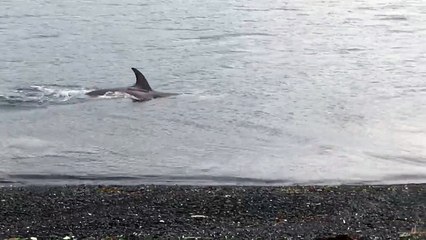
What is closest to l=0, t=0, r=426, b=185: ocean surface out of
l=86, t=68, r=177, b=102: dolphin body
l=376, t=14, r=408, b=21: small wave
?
l=376, t=14, r=408, b=21: small wave

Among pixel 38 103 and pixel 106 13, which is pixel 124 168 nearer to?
pixel 38 103

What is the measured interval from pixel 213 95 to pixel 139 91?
2.44 metres

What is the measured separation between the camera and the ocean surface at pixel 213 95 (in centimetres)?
1991

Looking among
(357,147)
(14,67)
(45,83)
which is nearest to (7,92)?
(45,83)

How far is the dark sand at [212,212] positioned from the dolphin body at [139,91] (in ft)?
33.3

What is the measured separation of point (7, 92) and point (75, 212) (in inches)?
529

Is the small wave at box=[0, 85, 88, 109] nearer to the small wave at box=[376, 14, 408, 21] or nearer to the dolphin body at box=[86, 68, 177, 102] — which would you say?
the dolphin body at box=[86, 68, 177, 102]

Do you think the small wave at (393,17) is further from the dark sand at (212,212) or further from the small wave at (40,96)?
the dark sand at (212,212)

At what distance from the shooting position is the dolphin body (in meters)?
27.2

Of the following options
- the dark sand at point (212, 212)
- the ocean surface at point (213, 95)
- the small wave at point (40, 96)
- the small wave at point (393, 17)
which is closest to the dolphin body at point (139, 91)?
the ocean surface at point (213, 95)

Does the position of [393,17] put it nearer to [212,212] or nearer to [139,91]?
[139,91]

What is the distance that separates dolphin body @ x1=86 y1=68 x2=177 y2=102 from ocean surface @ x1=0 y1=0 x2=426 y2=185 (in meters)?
0.29

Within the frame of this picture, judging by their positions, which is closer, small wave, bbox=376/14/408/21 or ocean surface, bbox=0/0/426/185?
ocean surface, bbox=0/0/426/185

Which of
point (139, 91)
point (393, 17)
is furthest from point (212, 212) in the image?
point (393, 17)
